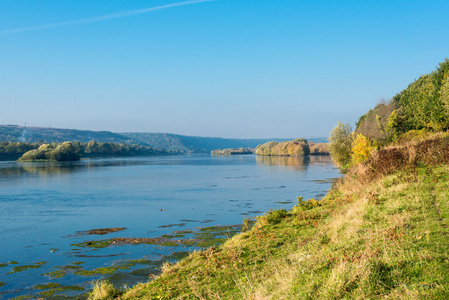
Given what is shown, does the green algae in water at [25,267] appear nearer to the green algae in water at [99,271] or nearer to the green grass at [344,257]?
the green algae in water at [99,271]

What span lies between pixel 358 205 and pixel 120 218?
63.6ft

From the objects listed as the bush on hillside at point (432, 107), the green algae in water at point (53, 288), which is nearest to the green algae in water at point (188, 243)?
the green algae in water at point (53, 288)

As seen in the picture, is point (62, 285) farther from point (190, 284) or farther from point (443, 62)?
point (443, 62)

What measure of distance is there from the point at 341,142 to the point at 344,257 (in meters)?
66.5

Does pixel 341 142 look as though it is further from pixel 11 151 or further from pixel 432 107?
pixel 11 151

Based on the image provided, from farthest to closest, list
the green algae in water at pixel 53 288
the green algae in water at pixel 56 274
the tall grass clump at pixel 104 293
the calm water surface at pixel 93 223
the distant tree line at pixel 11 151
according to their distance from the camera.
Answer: the distant tree line at pixel 11 151, the calm water surface at pixel 93 223, the green algae in water at pixel 56 274, the green algae in water at pixel 53 288, the tall grass clump at pixel 104 293

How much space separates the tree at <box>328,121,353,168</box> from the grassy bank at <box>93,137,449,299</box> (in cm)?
5322

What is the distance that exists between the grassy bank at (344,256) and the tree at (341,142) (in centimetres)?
5322

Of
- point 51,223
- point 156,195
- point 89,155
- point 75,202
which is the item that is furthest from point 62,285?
point 89,155

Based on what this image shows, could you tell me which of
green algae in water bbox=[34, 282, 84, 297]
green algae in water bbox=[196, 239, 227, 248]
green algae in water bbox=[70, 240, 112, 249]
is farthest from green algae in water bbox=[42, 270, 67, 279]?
green algae in water bbox=[196, 239, 227, 248]

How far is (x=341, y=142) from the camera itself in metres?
71.5

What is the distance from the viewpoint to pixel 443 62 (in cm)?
5341

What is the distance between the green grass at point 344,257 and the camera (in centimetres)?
706

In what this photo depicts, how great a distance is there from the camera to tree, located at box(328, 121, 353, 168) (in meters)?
70.9
